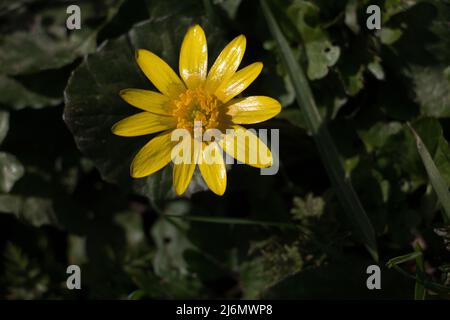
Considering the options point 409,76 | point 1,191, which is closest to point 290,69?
point 409,76

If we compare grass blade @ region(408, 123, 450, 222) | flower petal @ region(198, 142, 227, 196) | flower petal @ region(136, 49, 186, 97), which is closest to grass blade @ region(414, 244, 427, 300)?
grass blade @ region(408, 123, 450, 222)

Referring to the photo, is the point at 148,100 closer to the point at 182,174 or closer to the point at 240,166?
the point at 182,174

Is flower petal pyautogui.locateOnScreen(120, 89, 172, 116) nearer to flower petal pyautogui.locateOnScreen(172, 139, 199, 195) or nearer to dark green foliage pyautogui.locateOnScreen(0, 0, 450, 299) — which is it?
flower petal pyautogui.locateOnScreen(172, 139, 199, 195)

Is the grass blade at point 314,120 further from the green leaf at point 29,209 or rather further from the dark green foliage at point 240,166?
the green leaf at point 29,209

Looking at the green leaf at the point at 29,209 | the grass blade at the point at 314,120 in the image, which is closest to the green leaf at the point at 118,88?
the grass blade at the point at 314,120

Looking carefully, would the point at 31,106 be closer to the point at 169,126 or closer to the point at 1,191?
the point at 1,191

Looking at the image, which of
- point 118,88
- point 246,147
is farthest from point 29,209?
point 246,147
